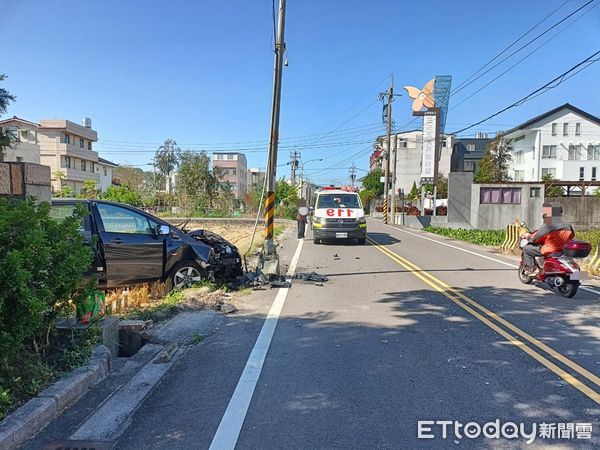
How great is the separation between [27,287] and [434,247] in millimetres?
16538

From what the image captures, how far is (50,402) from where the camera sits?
3.61 m

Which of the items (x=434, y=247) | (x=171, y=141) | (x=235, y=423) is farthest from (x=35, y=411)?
(x=171, y=141)

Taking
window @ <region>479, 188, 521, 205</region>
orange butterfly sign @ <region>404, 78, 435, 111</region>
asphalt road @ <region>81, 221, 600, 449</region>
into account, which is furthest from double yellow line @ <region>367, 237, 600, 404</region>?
orange butterfly sign @ <region>404, 78, 435, 111</region>

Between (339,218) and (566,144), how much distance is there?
47.2 m

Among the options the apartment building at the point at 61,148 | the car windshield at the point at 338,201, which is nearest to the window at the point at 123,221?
the car windshield at the point at 338,201

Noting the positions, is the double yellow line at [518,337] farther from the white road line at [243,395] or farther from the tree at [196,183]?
the tree at [196,183]

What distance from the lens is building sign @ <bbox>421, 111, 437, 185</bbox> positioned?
36.2 m

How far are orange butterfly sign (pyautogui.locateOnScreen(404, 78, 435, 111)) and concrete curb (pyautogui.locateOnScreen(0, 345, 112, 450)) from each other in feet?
126

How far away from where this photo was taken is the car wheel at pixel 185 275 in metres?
8.32

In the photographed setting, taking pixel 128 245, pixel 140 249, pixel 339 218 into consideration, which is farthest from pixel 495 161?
pixel 128 245

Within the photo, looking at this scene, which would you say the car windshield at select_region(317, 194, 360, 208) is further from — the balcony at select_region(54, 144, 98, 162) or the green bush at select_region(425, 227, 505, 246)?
the balcony at select_region(54, 144, 98, 162)

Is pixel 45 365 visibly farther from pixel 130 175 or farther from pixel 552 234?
pixel 130 175

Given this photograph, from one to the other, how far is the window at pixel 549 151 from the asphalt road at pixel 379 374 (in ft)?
174

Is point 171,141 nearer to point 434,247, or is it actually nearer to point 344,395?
point 434,247
